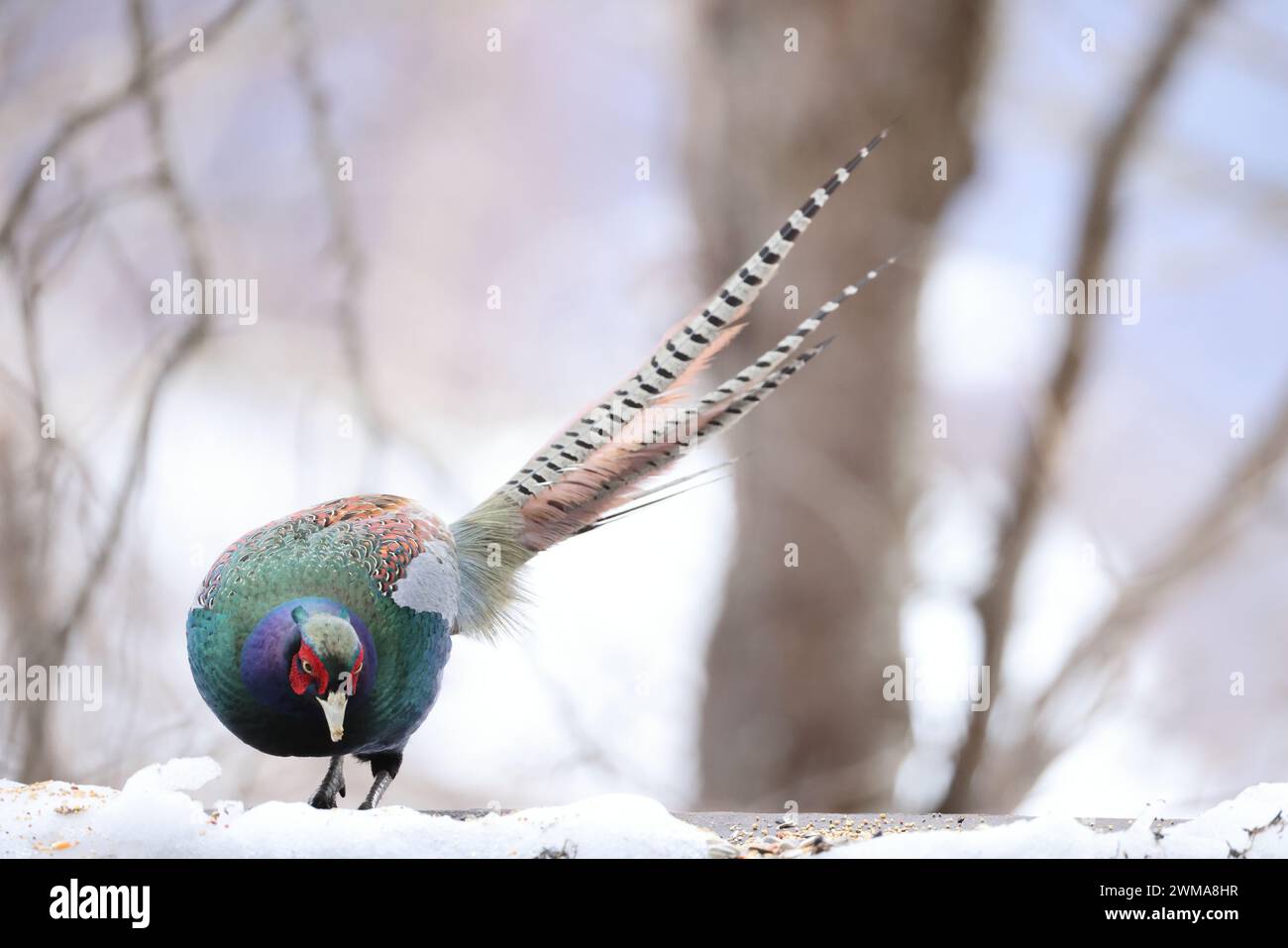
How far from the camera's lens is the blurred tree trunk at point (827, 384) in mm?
5230

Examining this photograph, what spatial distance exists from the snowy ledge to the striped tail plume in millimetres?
677

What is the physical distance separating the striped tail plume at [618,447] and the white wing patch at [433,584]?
0.19 ft

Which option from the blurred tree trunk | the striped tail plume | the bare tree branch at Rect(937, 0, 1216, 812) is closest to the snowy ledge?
the striped tail plume

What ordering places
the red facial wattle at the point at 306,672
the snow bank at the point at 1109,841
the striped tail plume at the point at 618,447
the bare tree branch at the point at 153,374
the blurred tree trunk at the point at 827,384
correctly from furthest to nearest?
the blurred tree trunk at the point at 827,384
the bare tree branch at the point at 153,374
the striped tail plume at the point at 618,447
the red facial wattle at the point at 306,672
the snow bank at the point at 1109,841

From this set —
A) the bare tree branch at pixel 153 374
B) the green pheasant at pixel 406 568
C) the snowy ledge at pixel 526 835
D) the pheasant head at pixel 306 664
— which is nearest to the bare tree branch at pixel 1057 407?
the green pheasant at pixel 406 568

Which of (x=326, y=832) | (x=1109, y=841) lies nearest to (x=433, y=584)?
(x=326, y=832)

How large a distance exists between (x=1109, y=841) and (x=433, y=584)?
4.29ft

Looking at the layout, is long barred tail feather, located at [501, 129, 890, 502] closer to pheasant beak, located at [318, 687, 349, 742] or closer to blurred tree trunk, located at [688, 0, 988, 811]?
pheasant beak, located at [318, 687, 349, 742]

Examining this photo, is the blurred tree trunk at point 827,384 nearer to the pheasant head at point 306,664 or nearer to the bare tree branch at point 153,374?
the bare tree branch at point 153,374

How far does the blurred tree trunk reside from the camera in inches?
206

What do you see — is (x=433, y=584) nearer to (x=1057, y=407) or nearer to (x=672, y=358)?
(x=672, y=358)

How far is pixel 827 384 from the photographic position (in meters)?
5.41

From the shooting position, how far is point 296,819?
7.18ft
